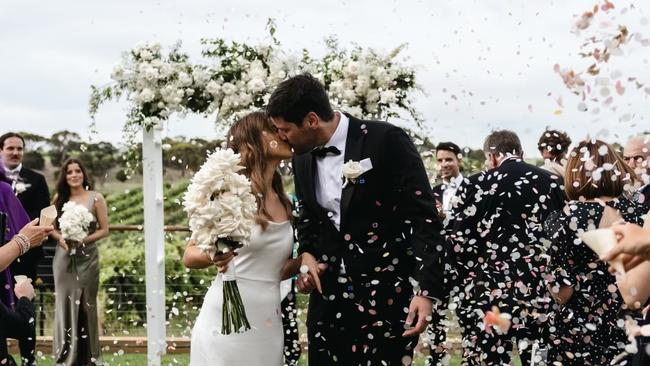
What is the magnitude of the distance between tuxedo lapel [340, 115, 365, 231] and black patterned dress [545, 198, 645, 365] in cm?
116

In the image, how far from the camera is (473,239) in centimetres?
642

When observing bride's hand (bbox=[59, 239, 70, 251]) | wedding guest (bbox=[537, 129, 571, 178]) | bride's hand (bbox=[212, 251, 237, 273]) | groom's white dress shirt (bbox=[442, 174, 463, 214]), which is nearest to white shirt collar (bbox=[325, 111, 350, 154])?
bride's hand (bbox=[212, 251, 237, 273])

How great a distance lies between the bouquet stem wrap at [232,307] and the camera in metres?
4.07

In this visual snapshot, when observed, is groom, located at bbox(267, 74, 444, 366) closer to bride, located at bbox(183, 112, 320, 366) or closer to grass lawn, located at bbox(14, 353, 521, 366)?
bride, located at bbox(183, 112, 320, 366)

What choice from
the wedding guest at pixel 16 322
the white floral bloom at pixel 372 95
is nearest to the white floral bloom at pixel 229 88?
the white floral bloom at pixel 372 95

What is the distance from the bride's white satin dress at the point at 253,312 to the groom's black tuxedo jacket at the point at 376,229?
0.21m

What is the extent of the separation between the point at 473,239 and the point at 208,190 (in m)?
2.99

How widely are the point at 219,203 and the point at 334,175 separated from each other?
27.6 inches

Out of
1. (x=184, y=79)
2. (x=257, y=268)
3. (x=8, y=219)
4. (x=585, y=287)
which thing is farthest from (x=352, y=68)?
(x=257, y=268)

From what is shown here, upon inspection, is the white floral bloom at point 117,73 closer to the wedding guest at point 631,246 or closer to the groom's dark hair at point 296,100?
the groom's dark hair at point 296,100

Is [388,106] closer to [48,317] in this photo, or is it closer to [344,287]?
[344,287]

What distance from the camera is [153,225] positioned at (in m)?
8.74

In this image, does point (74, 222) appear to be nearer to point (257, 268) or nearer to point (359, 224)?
point (257, 268)

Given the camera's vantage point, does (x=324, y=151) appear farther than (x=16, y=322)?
No
